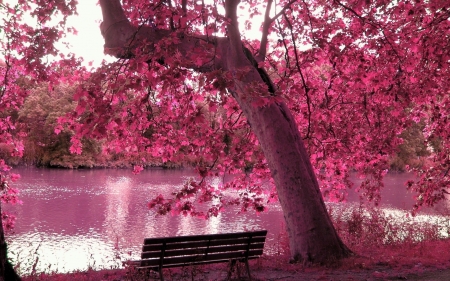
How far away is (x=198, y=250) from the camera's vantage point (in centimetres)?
622

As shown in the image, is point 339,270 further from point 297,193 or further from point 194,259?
point 194,259

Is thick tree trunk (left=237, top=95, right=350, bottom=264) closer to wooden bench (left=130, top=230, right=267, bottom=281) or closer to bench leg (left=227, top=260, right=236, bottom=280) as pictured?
wooden bench (left=130, top=230, right=267, bottom=281)

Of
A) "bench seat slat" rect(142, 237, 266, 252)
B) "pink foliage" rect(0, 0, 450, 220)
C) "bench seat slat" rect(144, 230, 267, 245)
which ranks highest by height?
"pink foliage" rect(0, 0, 450, 220)

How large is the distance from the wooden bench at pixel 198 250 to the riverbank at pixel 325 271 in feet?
0.69

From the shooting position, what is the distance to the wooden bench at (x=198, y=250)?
19.5 feet

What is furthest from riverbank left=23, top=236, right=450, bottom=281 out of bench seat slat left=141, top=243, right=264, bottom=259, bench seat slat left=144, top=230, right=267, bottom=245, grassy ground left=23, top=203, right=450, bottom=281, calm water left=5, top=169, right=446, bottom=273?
Answer: calm water left=5, top=169, right=446, bottom=273

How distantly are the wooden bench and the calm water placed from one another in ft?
15.0

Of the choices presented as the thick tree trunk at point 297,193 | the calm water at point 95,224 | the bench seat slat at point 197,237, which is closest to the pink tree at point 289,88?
the thick tree trunk at point 297,193

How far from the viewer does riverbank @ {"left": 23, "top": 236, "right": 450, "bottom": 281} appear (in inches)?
255

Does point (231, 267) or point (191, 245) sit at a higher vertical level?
point (191, 245)

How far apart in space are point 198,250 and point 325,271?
1.96 metres

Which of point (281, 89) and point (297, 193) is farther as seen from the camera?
point (297, 193)

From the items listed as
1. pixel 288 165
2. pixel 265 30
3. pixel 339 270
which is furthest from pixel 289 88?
pixel 339 270

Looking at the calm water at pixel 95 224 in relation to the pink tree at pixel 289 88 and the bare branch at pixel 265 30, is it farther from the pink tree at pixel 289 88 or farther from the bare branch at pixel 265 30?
the bare branch at pixel 265 30
